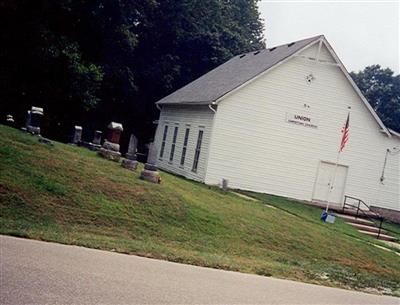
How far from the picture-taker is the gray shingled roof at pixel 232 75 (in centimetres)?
2552

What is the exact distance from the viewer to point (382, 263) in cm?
1499

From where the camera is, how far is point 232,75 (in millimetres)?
29031

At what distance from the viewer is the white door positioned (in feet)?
86.8

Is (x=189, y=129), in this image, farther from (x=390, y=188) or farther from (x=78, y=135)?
(x=390, y=188)

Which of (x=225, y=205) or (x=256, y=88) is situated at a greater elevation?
(x=256, y=88)

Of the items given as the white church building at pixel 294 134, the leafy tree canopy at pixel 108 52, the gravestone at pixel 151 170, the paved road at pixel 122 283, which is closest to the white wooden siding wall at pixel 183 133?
the white church building at pixel 294 134

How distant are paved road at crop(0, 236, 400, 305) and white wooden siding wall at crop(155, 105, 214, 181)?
15708 mm

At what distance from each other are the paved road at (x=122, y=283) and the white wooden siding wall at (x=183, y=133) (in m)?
15.7

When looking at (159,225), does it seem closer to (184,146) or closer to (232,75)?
(184,146)

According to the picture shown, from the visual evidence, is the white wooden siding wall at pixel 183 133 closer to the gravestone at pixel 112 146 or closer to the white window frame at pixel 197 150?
the white window frame at pixel 197 150

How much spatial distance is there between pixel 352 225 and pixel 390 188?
695cm

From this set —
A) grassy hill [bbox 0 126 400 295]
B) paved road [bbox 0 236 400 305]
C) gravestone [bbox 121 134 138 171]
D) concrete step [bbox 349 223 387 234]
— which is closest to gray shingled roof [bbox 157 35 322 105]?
gravestone [bbox 121 134 138 171]

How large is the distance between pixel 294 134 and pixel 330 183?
3.46m

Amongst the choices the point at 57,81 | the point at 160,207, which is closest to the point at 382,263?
the point at 160,207
